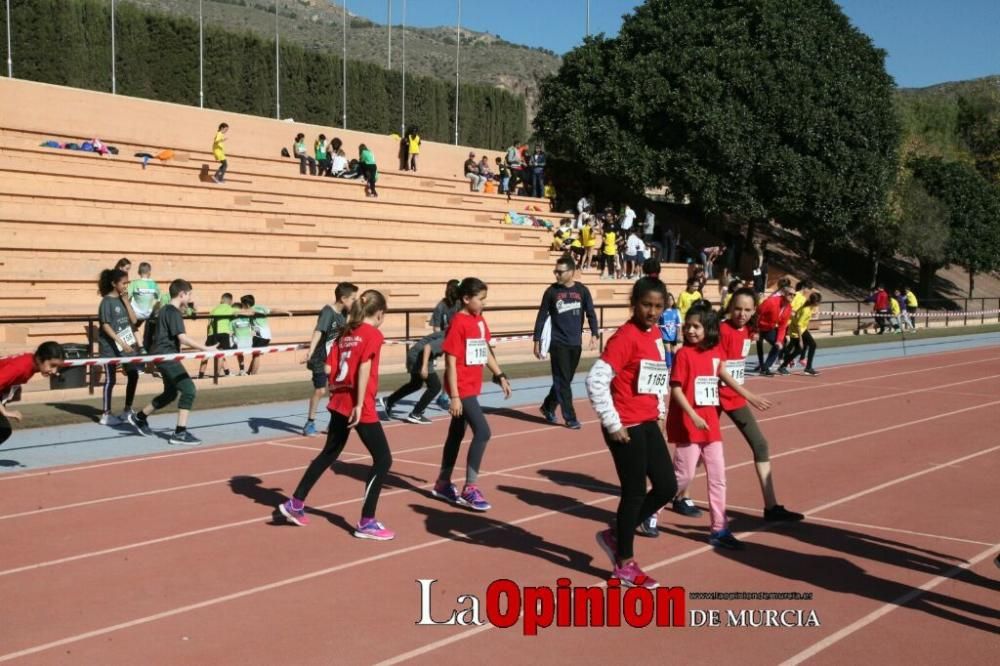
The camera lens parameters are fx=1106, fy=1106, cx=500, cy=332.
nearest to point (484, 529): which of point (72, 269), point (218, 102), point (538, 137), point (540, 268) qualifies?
point (72, 269)

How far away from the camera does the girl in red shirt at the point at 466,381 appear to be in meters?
9.91

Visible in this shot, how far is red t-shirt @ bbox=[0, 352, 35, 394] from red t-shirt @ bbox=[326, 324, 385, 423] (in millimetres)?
3223

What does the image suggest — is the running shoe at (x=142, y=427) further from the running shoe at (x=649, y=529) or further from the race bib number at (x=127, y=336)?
the running shoe at (x=649, y=529)

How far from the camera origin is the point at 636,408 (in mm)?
7227

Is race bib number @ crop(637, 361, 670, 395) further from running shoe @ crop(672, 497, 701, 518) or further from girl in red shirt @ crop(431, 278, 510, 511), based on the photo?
girl in red shirt @ crop(431, 278, 510, 511)

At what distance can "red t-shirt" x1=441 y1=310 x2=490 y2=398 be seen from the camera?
9.97 m

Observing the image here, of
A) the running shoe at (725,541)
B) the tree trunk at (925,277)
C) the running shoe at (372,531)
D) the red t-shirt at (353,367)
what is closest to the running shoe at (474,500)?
the running shoe at (372,531)

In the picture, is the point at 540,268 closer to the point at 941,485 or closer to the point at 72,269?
the point at 72,269

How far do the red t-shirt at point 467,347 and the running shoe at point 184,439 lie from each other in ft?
15.2

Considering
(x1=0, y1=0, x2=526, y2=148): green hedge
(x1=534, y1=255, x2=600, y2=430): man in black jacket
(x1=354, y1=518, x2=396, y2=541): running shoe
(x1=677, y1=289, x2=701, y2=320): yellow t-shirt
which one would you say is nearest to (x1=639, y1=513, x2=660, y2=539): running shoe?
(x1=354, y1=518, x2=396, y2=541): running shoe

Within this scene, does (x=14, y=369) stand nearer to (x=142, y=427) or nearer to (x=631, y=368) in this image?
(x=142, y=427)

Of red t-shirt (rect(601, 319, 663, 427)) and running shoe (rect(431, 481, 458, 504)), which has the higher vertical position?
red t-shirt (rect(601, 319, 663, 427))

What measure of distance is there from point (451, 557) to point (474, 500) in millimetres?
1579

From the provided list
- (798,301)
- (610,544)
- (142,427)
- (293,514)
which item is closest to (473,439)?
(293,514)
